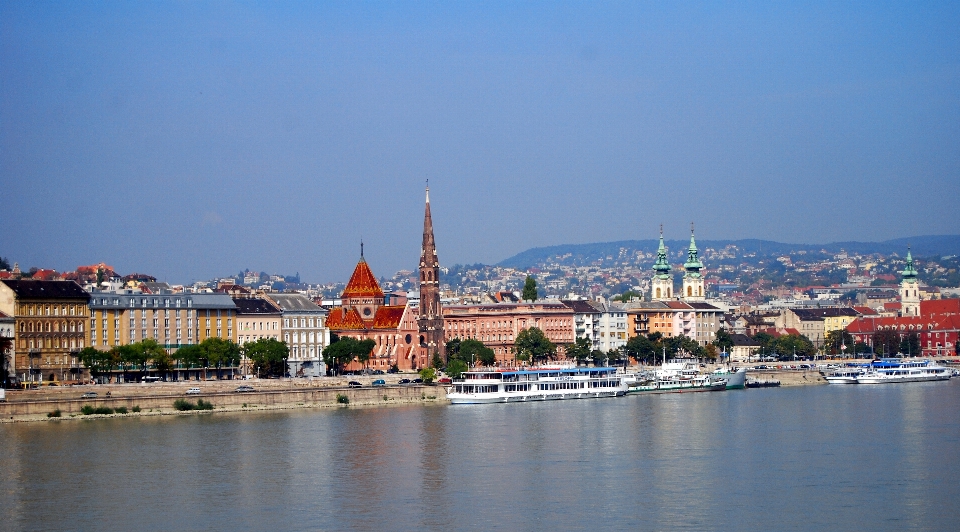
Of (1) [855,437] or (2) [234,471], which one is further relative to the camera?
(1) [855,437]

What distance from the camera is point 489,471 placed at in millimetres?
44188

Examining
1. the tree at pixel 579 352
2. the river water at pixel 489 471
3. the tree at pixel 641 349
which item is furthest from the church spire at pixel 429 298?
the river water at pixel 489 471

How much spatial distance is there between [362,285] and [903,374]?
106ft

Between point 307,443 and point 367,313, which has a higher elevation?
point 367,313

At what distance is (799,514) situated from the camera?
1436 inches

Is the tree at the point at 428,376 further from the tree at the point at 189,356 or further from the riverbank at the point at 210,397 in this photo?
the tree at the point at 189,356

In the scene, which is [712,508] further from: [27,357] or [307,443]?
[27,357]

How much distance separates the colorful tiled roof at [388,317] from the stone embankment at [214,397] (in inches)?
708

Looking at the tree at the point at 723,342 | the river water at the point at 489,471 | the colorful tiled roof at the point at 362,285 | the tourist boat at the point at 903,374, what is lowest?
the river water at the point at 489,471

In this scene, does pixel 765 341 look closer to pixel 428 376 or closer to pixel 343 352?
pixel 343 352

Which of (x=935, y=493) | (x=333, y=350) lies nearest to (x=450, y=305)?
(x=333, y=350)

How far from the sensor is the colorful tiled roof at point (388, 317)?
97188 millimetres

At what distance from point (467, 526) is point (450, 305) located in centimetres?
7885

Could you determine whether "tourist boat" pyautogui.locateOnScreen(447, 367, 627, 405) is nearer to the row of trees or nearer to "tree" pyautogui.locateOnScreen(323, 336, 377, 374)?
"tree" pyautogui.locateOnScreen(323, 336, 377, 374)
